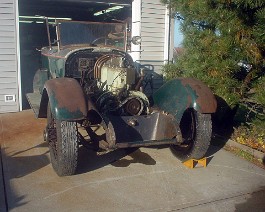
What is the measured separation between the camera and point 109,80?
4.93 meters

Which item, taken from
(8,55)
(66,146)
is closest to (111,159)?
(66,146)

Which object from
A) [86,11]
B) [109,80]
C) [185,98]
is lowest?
[185,98]

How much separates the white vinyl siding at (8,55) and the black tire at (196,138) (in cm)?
397

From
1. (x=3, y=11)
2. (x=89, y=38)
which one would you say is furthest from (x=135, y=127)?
(x=3, y=11)

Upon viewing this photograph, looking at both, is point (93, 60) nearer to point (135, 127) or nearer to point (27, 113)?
point (135, 127)

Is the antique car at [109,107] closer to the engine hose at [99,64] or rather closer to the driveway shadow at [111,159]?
the engine hose at [99,64]

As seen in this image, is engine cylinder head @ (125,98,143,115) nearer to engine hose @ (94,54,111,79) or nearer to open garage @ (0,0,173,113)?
engine hose @ (94,54,111,79)

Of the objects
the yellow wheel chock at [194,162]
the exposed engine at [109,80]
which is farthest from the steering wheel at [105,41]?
the yellow wheel chock at [194,162]

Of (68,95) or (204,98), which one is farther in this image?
(204,98)

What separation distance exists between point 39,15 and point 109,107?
723 centimetres

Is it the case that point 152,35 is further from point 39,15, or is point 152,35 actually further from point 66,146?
point 66,146

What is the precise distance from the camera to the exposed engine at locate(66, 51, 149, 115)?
4.61 m

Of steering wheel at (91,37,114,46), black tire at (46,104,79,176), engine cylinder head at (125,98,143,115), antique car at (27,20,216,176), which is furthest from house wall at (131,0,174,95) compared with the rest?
black tire at (46,104,79,176)

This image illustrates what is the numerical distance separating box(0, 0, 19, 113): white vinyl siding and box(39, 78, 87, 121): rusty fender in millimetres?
3197
